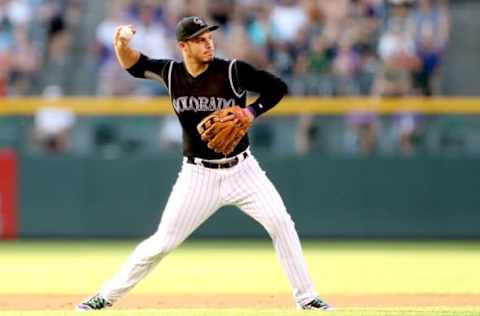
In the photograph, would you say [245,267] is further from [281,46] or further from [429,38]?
[429,38]

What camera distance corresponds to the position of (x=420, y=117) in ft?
49.4

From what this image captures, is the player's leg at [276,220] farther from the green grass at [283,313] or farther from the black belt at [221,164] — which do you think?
the green grass at [283,313]

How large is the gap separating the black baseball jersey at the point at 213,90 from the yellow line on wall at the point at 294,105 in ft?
22.3

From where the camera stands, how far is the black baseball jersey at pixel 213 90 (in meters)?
8.12

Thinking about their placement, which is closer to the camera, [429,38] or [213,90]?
[213,90]

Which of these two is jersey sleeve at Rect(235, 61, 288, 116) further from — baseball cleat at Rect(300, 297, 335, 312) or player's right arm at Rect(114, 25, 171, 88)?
baseball cleat at Rect(300, 297, 335, 312)

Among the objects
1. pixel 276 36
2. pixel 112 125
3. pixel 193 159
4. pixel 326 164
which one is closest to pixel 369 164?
pixel 326 164

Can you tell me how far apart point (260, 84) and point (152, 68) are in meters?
0.74

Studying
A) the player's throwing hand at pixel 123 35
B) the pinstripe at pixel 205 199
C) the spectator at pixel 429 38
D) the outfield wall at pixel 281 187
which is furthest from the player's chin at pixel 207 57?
the spectator at pixel 429 38

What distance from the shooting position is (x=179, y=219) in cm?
808

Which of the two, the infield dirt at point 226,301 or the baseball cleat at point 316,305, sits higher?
the infield dirt at point 226,301

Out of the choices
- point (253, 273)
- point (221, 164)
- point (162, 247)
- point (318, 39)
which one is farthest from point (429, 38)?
point (162, 247)

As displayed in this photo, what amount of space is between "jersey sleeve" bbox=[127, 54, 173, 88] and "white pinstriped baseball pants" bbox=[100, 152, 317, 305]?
0.67 meters

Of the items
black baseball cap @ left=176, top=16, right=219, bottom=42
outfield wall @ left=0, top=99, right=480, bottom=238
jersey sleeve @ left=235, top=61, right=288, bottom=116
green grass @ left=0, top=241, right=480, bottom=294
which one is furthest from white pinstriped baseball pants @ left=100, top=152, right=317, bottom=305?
outfield wall @ left=0, top=99, right=480, bottom=238
